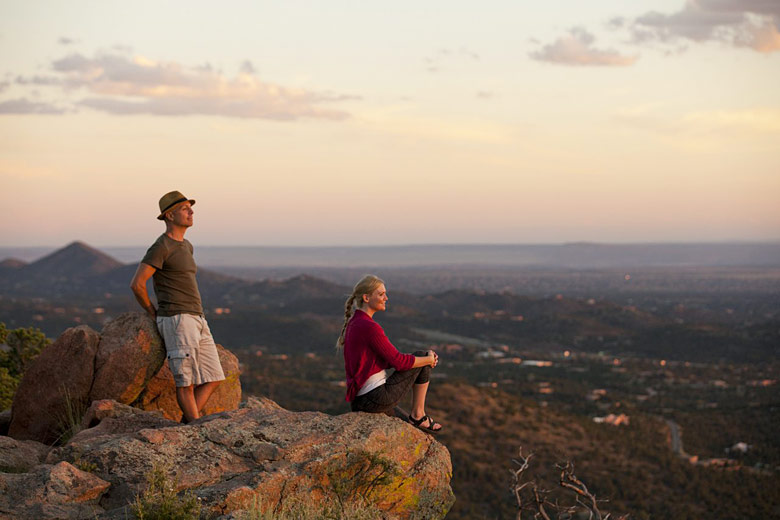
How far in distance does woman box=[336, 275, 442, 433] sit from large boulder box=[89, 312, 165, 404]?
354 centimetres

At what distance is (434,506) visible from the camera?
834 cm

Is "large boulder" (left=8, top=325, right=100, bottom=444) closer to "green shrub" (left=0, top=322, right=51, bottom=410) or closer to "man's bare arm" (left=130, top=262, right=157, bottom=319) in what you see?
"man's bare arm" (left=130, top=262, right=157, bottom=319)

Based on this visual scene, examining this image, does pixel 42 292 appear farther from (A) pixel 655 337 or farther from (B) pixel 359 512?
(B) pixel 359 512

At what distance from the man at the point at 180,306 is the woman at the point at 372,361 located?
2417 mm

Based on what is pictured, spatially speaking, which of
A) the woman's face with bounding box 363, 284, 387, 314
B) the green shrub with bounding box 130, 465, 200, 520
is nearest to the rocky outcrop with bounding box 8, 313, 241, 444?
the woman's face with bounding box 363, 284, 387, 314

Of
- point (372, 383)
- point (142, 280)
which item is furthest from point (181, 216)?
point (372, 383)

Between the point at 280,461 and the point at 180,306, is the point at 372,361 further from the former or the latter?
the point at 180,306

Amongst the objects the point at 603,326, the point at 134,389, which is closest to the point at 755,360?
the point at 603,326

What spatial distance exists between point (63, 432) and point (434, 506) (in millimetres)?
5517

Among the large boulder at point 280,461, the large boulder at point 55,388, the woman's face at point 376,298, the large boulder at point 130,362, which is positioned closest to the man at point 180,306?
the large boulder at point 130,362

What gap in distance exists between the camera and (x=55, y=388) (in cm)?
A: 1107

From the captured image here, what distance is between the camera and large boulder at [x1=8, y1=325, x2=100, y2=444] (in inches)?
428

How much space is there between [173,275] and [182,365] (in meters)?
1.17

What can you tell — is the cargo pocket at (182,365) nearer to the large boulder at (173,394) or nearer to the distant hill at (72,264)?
the large boulder at (173,394)
